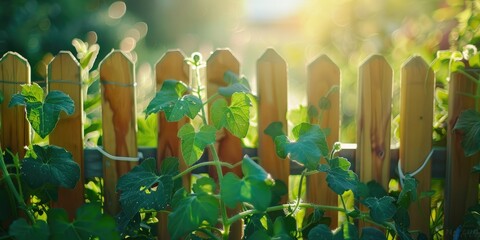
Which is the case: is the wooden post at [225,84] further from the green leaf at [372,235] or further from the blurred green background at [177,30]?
the blurred green background at [177,30]

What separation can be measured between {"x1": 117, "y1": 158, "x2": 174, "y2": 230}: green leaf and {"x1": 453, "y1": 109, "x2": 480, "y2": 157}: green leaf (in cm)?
102

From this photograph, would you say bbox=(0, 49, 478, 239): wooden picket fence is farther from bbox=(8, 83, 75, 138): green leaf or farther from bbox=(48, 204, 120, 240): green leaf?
bbox=(48, 204, 120, 240): green leaf

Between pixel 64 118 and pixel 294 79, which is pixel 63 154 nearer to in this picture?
pixel 64 118

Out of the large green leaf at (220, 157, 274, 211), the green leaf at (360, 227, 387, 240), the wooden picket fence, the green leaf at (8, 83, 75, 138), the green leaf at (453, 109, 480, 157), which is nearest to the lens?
the large green leaf at (220, 157, 274, 211)

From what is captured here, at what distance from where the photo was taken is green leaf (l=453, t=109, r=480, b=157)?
198 centimetres

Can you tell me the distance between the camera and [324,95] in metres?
2.11

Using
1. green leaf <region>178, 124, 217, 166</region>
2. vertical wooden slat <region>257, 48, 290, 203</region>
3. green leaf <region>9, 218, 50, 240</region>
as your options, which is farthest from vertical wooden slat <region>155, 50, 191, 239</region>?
green leaf <region>9, 218, 50, 240</region>

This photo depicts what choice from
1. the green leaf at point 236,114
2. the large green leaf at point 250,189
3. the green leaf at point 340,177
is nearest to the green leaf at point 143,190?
the green leaf at point 236,114

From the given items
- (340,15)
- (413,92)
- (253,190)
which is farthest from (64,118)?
(340,15)

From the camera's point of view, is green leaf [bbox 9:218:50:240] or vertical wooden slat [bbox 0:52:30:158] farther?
vertical wooden slat [bbox 0:52:30:158]

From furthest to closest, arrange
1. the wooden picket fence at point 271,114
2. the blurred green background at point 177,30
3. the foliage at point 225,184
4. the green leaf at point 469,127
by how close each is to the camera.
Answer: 1. the blurred green background at point 177,30
2. the wooden picket fence at point 271,114
3. the green leaf at point 469,127
4. the foliage at point 225,184

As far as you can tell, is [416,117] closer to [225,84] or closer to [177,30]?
[225,84]

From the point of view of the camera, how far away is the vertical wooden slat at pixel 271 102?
82.0 inches

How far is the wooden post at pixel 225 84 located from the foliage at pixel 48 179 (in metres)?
0.54
